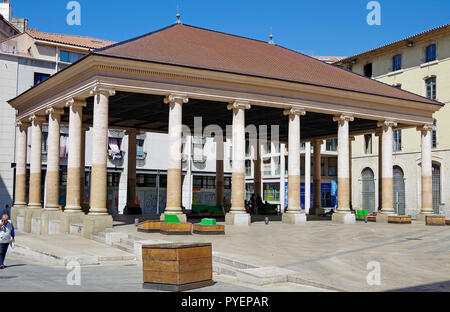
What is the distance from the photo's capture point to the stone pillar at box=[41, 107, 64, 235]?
31.6m

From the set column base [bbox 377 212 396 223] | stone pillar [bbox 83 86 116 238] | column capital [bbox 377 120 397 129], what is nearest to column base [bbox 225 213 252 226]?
stone pillar [bbox 83 86 116 238]

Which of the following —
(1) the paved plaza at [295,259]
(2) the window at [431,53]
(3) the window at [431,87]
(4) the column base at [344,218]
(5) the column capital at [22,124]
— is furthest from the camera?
(3) the window at [431,87]

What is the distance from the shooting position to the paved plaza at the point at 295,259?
516 inches

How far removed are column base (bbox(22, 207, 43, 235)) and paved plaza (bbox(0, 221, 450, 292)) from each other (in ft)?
28.3

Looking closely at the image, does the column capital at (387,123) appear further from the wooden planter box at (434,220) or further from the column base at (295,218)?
the column base at (295,218)

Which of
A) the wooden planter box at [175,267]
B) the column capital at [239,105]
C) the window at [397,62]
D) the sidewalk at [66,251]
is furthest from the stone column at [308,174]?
the wooden planter box at [175,267]

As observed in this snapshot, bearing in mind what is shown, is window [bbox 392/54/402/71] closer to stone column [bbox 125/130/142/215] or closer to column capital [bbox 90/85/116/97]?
stone column [bbox 125/130/142/215]

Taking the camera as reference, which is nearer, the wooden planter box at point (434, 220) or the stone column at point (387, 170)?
the wooden planter box at point (434, 220)

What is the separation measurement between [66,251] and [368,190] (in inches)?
1822

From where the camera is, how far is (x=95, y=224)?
25328mm

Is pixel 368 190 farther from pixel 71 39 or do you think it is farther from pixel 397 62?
pixel 71 39

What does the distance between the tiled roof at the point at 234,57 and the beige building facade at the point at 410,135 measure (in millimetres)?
13214

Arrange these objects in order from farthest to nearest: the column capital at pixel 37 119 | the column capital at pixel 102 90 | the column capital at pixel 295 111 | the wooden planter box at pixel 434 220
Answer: the column capital at pixel 37 119, the wooden planter box at pixel 434 220, the column capital at pixel 295 111, the column capital at pixel 102 90

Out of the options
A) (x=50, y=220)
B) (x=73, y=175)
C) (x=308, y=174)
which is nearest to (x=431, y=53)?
(x=308, y=174)
